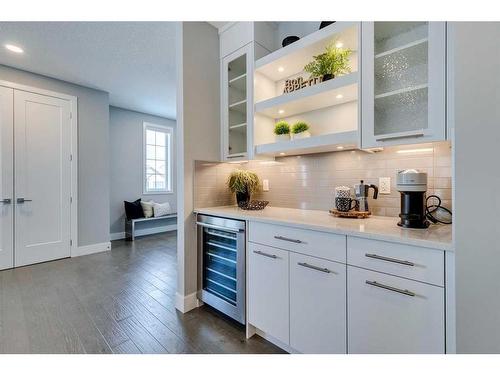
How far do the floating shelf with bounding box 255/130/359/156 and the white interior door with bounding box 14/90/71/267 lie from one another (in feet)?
10.9

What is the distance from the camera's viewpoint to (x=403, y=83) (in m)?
1.35

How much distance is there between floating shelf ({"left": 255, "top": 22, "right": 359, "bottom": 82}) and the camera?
5.21 ft

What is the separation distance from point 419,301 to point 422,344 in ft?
0.62

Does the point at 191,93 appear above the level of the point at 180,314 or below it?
above

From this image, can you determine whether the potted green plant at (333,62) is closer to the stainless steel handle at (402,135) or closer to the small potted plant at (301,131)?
the small potted plant at (301,131)

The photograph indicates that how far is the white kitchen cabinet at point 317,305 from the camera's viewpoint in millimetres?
1257

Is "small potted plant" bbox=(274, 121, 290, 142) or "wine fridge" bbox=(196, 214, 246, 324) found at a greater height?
"small potted plant" bbox=(274, 121, 290, 142)

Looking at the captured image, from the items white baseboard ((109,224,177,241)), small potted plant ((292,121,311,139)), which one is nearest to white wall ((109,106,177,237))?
white baseboard ((109,224,177,241))

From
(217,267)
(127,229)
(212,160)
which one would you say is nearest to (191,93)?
(212,160)

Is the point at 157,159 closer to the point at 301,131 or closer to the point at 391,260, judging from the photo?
the point at 301,131

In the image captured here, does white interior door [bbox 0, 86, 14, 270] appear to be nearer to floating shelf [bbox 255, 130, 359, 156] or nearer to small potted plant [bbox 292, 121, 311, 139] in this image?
floating shelf [bbox 255, 130, 359, 156]

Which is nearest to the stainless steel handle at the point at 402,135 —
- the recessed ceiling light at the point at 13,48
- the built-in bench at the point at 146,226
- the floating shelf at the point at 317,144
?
the floating shelf at the point at 317,144

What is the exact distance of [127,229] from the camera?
15.6 ft
